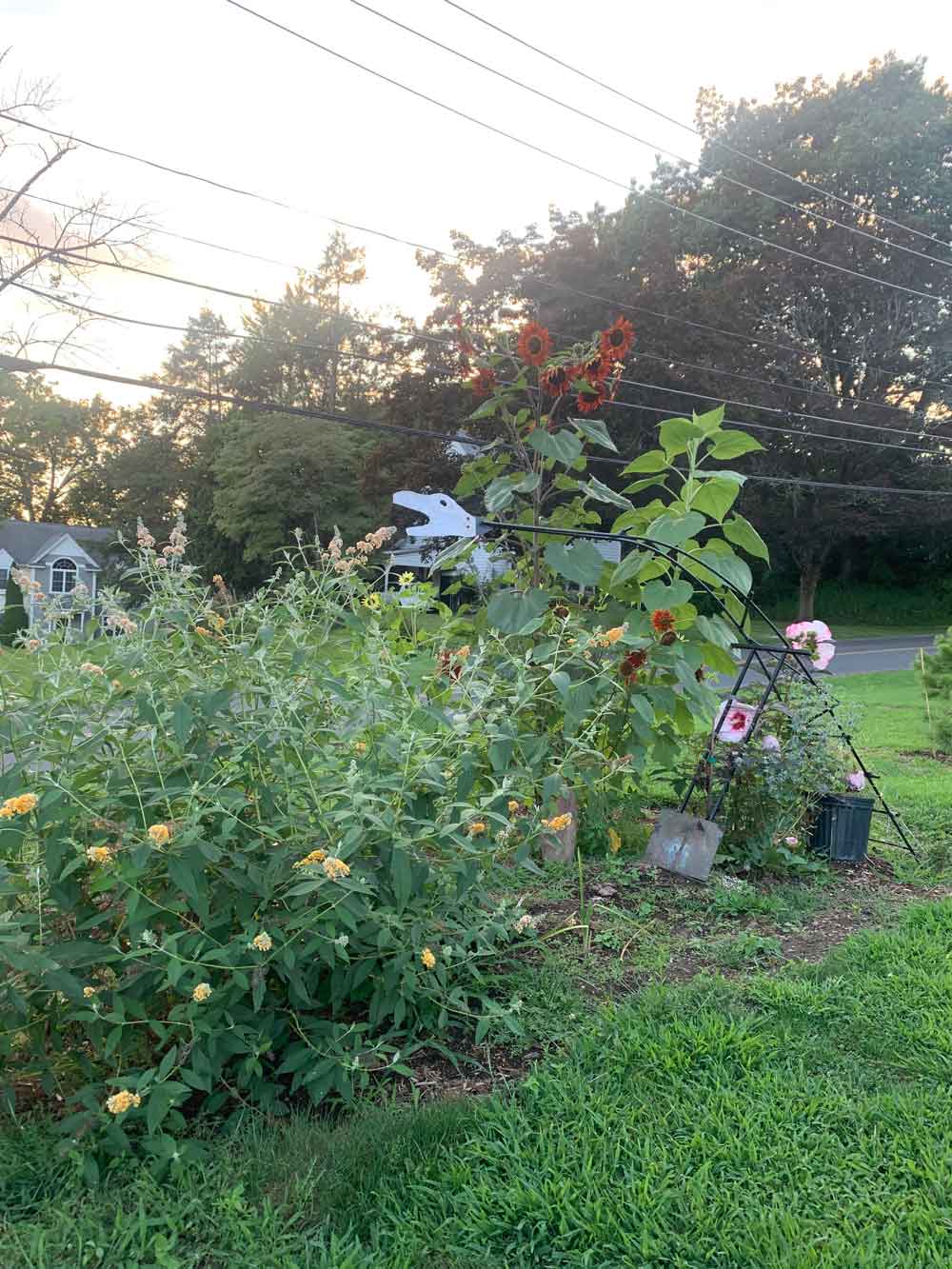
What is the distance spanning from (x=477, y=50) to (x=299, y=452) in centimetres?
1517

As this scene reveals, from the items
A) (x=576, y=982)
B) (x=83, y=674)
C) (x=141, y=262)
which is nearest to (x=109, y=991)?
(x=83, y=674)

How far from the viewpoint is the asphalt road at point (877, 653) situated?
15250 millimetres

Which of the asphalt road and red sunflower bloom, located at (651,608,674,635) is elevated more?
red sunflower bloom, located at (651,608,674,635)

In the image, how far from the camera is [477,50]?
29.2 feet

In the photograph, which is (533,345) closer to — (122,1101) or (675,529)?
(675,529)

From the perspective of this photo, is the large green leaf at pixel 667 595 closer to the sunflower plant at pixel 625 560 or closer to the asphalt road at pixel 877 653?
the sunflower plant at pixel 625 560

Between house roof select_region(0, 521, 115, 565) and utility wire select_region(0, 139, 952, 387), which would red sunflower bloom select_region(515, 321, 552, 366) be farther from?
house roof select_region(0, 521, 115, 565)

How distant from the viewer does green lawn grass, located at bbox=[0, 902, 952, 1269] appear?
1.44 m

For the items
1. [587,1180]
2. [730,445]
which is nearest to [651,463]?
[730,445]

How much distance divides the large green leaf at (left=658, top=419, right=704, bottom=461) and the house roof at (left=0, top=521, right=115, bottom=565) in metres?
29.0

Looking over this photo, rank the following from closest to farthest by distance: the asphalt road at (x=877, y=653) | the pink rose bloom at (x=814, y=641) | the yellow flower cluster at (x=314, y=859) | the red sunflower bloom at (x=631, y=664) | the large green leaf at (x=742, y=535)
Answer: the yellow flower cluster at (x=314, y=859), the red sunflower bloom at (x=631, y=664), the large green leaf at (x=742, y=535), the pink rose bloom at (x=814, y=641), the asphalt road at (x=877, y=653)

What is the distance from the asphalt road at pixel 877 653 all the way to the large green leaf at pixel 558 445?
10895 mm

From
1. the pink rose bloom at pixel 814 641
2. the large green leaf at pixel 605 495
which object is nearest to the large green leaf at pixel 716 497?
the large green leaf at pixel 605 495

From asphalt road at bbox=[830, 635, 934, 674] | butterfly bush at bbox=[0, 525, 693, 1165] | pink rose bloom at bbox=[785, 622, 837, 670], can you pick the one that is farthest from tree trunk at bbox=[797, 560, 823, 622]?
butterfly bush at bbox=[0, 525, 693, 1165]
